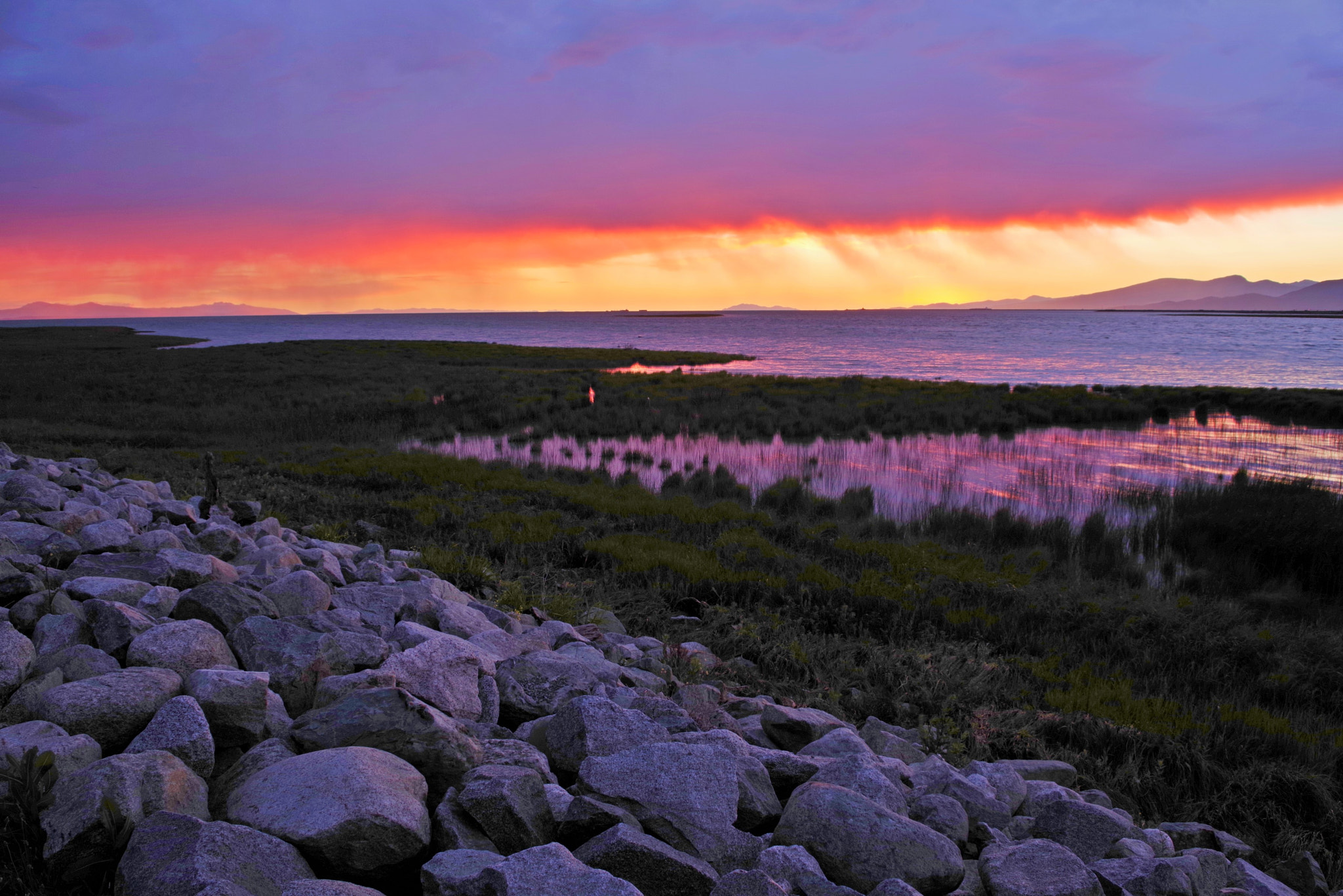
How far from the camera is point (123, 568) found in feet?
17.3

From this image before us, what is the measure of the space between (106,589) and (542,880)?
3869 millimetres

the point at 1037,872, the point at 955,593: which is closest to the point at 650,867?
the point at 1037,872

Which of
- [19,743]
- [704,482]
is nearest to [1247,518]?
[704,482]

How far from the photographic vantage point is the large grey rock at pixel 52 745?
115 inches

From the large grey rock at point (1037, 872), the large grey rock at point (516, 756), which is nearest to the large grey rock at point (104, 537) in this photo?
the large grey rock at point (516, 756)

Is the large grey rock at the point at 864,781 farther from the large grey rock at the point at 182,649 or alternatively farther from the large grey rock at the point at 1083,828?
the large grey rock at the point at 182,649

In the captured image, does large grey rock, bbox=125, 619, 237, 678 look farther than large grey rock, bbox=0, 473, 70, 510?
No

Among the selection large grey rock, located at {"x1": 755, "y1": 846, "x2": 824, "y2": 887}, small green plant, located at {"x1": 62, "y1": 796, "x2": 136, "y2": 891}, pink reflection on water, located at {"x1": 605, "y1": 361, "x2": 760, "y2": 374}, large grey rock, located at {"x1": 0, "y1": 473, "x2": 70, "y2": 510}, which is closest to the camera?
small green plant, located at {"x1": 62, "y1": 796, "x2": 136, "y2": 891}

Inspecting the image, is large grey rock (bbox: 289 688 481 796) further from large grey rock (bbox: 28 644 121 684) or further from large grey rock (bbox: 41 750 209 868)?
large grey rock (bbox: 28 644 121 684)

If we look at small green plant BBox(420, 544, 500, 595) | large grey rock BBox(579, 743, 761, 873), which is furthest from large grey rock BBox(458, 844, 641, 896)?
small green plant BBox(420, 544, 500, 595)

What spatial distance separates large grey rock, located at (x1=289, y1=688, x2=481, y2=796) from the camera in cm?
330

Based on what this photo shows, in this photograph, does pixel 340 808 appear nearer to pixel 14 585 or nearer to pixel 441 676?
pixel 441 676

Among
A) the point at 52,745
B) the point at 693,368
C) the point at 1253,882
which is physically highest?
the point at 693,368

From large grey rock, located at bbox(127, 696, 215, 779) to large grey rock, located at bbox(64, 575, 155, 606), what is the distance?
1.83m
